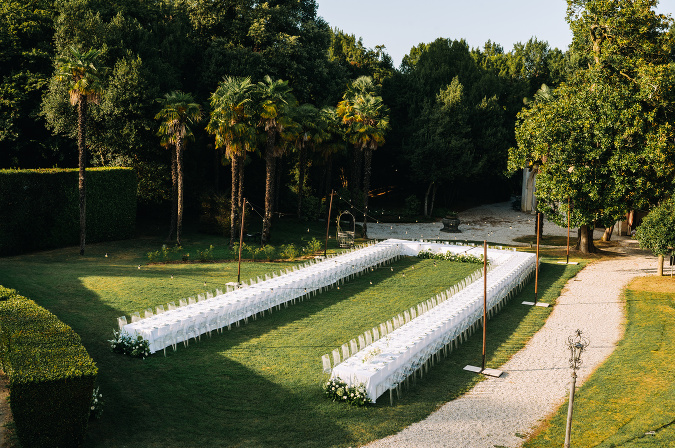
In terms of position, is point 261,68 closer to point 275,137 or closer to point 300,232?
point 275,137

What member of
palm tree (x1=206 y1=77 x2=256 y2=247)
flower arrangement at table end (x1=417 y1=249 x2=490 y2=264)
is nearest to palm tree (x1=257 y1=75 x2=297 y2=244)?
palm tree (x1=206 y1=77 x2=256 y2=247)

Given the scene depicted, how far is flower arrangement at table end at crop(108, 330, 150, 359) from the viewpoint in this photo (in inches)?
672

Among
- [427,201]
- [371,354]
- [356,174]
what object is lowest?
[371,354]

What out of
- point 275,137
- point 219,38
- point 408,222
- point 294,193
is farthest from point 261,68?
point 408,222

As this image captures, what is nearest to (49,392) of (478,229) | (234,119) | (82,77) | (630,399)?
(630,399)

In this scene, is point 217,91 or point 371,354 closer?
point 371,354

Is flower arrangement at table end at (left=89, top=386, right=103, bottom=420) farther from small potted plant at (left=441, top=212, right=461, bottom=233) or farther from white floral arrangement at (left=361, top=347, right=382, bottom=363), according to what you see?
small potted plant at (left=441, top=212, right=461, bottom=233)

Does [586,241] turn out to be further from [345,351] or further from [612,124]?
[345,351]

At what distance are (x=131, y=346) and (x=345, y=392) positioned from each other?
22.8ft

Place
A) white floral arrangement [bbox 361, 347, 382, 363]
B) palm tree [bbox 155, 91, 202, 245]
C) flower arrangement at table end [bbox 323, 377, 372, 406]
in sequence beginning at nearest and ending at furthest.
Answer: flower arrangement at table end [bbox 323, 377, 372, 406], white floral arrangement [bbox 361, 347, 382, 363], palm tree [bbox 155, 91, 202, 245]

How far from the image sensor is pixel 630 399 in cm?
1470

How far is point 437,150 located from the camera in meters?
53.7

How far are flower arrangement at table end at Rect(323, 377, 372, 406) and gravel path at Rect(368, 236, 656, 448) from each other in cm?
169

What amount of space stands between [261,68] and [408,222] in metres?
19.7
